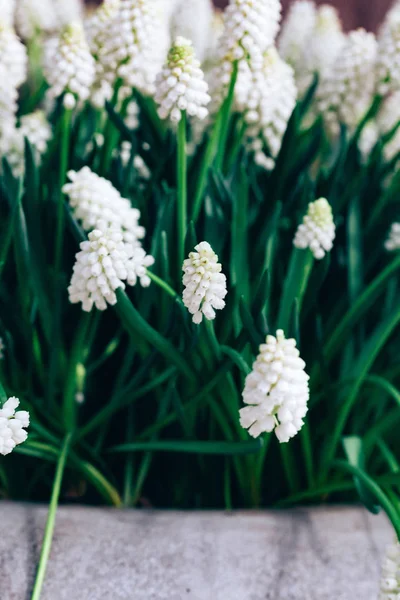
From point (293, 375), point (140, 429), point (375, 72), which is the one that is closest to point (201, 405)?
point (140, 429)

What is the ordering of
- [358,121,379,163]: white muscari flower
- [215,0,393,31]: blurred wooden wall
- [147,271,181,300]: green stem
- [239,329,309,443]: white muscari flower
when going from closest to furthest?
1. [239,329,309,443]: white muscari flower
2. [147,271,181,300]: green stem
3. [358,121,379,163]: white muscari flower
4. [215,0,393,31]: blurred wooden wall

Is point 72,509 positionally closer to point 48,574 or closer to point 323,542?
point 48,574

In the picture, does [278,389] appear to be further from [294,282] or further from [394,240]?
[394,240]

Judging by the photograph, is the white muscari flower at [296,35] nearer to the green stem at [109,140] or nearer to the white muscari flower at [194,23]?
the white muscari flower at [194,23]

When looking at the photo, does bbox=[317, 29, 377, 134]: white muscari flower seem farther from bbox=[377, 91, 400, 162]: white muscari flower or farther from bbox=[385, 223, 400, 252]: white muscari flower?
bbox=[385, 223, 400, 252]: white muscari flower

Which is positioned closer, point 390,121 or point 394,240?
point 394,240

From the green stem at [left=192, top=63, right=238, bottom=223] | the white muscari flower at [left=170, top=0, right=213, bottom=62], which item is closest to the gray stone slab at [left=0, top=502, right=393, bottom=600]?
the green stem at [left=192, top=63, right=238, bottom=223]

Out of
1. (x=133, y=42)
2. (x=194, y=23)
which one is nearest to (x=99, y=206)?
(x=133, y=42)
